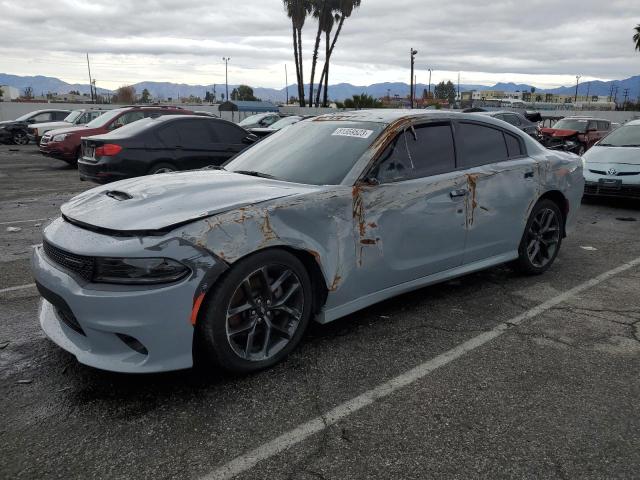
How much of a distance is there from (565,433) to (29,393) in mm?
2768

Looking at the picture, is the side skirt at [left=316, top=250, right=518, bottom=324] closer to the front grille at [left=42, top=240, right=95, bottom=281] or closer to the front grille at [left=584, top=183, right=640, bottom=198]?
the front grille at [left=42, top=240, right=95, bottom=281]

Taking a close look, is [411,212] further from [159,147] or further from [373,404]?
[159,147]

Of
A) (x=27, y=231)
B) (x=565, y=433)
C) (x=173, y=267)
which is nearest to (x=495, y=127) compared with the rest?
(x=565, y=433)

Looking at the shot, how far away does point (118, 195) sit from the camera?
3.35 metres

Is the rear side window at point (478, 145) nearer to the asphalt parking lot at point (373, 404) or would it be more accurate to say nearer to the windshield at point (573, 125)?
the asphalt parking lot at point (373, 404)

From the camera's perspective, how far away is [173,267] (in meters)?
2.69

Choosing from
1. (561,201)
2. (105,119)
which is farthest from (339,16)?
(561,201)

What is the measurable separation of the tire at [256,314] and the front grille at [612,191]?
24.6ft

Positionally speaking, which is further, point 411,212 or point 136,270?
point 411,212

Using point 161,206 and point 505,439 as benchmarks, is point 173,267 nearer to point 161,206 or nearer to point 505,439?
point 161,206

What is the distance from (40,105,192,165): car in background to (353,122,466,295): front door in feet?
33.1

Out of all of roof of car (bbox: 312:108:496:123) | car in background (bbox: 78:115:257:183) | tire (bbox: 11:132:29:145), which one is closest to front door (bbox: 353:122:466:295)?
roof of car (bbox: 312:108:496:123)

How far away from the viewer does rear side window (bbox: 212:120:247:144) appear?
9.76 meters

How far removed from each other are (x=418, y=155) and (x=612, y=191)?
645 centimetres
